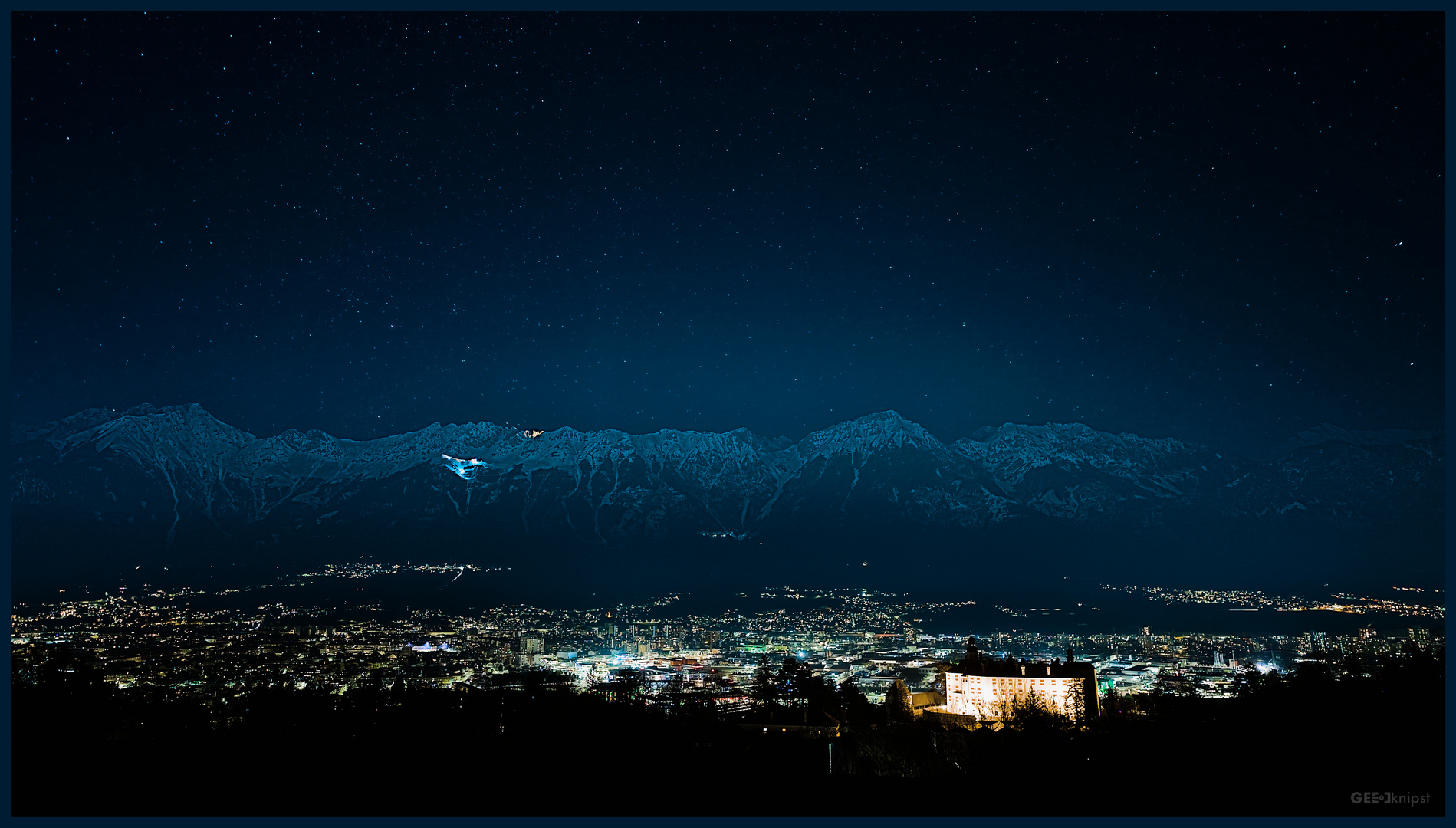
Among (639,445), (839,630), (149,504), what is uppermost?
(639,445)

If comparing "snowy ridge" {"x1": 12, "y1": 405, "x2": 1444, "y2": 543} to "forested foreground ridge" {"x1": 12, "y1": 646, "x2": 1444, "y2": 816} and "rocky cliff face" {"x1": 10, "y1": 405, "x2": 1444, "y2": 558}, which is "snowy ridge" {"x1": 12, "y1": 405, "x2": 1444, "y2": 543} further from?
"forested foreground ridge" {"x1": 12, "y1": 646, "x2": 1444, "y2": 816}

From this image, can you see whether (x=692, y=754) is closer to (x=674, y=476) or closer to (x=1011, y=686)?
(x=1011, y=686)

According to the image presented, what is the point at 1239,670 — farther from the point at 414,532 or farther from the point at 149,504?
the point at 149,504

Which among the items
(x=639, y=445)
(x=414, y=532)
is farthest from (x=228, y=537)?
(x=639, y=445)

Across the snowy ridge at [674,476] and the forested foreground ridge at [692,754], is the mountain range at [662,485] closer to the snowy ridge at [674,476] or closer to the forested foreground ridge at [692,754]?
the snowy ridge at [674,476]

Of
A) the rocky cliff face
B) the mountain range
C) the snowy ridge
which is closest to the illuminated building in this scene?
the mountain range

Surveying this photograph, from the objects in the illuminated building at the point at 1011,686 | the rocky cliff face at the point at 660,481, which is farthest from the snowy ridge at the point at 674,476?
the illuminated building at the point at 1011,686
